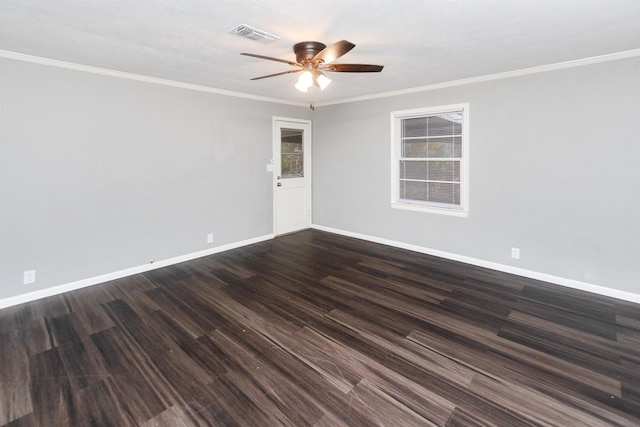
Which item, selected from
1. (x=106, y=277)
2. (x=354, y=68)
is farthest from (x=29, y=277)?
(x=354, y=68)

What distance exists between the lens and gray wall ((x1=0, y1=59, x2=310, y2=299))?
3219 mm

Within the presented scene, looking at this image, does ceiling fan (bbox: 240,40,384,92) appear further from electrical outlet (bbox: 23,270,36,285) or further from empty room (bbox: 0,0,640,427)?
electrical outlet (bbox: 23,270,36,285)

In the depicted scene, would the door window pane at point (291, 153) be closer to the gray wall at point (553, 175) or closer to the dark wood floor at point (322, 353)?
the gray wall at point (553, 175)

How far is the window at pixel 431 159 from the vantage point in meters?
4.43

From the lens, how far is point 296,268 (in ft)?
14.1

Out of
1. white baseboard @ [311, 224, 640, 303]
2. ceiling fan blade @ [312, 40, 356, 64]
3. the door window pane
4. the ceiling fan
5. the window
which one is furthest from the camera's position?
the door window pane

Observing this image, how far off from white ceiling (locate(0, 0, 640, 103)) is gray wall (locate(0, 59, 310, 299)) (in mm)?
426

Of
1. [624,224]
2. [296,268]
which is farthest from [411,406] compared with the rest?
[624,224]

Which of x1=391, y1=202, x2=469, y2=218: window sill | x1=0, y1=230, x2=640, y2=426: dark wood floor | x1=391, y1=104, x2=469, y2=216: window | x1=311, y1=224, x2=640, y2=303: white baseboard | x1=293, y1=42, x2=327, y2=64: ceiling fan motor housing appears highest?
x1=293, y1=42, x2=327, y2=64: ceiling fan motor housing

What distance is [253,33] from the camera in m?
2.61

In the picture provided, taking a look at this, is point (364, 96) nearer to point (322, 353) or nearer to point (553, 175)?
point (553, 175)

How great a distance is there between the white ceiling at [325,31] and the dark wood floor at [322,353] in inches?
98.8

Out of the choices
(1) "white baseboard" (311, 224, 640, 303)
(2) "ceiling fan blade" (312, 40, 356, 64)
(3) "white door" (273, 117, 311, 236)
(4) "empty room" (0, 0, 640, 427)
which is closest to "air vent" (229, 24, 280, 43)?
(4) "empty room" (0, 0, 640, 427)

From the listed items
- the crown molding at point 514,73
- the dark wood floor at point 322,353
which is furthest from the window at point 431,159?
the dark wood floor at point 322,353
